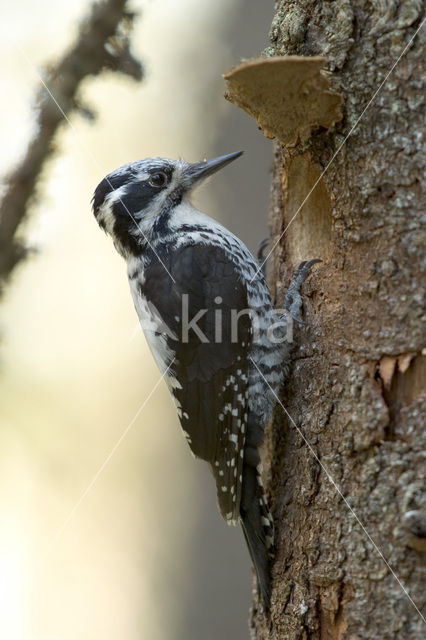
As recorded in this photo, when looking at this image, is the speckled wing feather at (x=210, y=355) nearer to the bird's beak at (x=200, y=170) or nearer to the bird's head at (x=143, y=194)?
the bird's head at (x=143, y=194)

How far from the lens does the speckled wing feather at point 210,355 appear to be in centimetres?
320

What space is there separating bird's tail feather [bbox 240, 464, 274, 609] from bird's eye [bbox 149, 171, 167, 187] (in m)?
1.52

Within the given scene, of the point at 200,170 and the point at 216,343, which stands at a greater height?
the point at 200,170

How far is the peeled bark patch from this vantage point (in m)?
2.33

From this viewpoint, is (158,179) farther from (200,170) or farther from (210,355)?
(210,355)

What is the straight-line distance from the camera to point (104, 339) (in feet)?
21.9

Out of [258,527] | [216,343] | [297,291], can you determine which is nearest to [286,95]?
[297,291]

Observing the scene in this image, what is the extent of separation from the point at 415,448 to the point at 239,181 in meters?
3.96

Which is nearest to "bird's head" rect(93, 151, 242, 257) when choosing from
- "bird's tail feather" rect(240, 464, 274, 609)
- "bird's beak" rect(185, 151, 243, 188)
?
"bird's beak" rect(185, 151, 243, 188)

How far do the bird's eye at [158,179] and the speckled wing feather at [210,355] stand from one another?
52 cm

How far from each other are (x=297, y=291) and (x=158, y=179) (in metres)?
1.03

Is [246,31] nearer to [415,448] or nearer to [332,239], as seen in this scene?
[332,239]

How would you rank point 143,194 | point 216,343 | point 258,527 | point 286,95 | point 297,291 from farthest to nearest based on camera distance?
point 143,194 < point 216,343 < point 297,291 < point 258,527 < point 286,95

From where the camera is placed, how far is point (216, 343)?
3.23m
